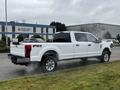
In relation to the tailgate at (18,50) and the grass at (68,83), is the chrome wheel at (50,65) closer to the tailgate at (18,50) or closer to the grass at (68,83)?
the tailgate at (18,50)

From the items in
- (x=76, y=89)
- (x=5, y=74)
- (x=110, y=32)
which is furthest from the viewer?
(x=110, y=32)

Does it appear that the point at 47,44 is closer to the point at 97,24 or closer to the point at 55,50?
the point at 55,50

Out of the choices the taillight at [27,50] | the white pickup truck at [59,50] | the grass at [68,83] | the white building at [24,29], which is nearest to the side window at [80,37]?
the white pickup truck at [59,50]

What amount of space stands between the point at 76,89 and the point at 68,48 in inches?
213

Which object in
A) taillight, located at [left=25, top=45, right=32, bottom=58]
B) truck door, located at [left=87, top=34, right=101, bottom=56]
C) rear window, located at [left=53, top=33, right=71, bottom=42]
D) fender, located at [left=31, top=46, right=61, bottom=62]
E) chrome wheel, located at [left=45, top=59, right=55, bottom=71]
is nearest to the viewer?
taillight, located at [left=25, top=45, right=32, bottom=58]

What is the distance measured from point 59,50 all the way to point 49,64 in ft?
2.87

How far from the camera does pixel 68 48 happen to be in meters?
12.8

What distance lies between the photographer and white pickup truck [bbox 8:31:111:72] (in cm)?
1116

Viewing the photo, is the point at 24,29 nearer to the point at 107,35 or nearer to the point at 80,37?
the point at 107,35

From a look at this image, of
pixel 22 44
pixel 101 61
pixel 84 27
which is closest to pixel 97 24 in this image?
pixel 84 27

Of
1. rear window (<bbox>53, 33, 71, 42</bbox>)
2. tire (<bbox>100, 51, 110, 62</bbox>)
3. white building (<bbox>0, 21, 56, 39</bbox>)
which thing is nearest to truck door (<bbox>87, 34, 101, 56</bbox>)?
tire (<bbox>100, 51, 110, 62</bbox>)

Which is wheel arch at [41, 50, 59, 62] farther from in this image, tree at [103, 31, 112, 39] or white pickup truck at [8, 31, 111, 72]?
tree at [103, 31, 112, 39]

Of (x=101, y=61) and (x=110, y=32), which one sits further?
(x=110, y=32)

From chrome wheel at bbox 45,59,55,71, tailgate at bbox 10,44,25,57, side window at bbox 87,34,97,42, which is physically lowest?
chrome wheel at bbox 45,59,55,71
